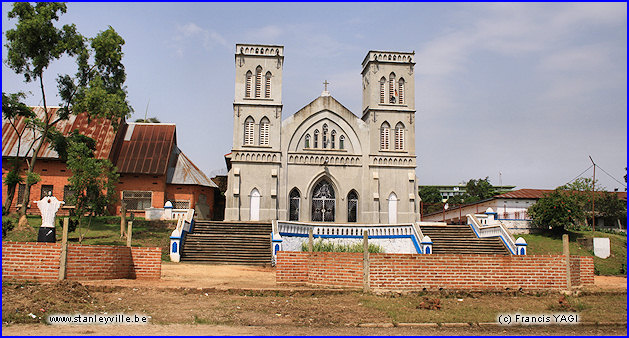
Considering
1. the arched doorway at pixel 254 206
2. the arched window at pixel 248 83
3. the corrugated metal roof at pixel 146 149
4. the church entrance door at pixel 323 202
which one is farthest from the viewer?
the arched window at pixel 248 83

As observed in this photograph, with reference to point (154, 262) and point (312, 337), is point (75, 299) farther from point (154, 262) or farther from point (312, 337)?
point (312, 337)

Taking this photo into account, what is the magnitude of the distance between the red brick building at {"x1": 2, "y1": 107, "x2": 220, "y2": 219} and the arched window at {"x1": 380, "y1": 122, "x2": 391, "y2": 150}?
11.2m

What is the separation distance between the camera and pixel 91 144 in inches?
1167

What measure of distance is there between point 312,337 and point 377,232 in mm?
18919

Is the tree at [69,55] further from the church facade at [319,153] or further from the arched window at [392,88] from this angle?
the arched window at [392,88]

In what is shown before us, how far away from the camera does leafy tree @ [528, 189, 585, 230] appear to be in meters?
28.0

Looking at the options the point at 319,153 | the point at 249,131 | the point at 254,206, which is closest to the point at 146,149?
the point at 249,131

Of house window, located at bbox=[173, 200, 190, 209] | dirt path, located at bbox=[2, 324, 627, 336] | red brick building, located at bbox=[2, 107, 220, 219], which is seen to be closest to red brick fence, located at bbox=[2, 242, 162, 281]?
dirt path, located at bbox=[2, 324, 627, 336]

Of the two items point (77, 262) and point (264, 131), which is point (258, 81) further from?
point (77, 262)

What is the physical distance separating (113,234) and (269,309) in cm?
1689

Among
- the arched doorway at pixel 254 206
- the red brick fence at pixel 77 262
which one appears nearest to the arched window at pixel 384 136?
the arched doorway at pixel 254 206

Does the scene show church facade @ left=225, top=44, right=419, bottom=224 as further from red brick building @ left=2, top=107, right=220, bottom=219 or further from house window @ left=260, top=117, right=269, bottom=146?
red brick building @ left=2, top=107, right=220, bottom=219

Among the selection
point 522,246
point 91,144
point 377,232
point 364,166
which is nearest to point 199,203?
point 91,144

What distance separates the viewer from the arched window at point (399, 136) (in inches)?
1355
